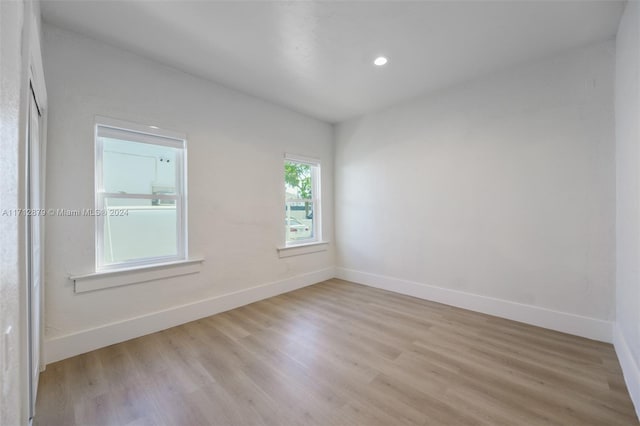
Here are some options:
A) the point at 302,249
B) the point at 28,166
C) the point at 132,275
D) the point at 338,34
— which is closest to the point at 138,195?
the point at 132,275

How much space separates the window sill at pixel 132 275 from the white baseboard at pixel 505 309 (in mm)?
2762

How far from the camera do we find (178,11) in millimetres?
2104

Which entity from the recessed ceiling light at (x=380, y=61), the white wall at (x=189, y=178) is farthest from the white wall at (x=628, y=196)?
the white wall at (x=189, y=178)

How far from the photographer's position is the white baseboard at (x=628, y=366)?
5.50ft

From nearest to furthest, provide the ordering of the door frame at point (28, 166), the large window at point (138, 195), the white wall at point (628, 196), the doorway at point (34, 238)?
the door frame at point (28, 166) → the doorway at point (34, 238) → the white wall at point (628, 196) → the large window at point (138, 195)

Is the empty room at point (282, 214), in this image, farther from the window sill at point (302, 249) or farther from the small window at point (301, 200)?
the small window at point (301, 200)

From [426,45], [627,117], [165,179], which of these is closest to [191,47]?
Answer: [165,179]

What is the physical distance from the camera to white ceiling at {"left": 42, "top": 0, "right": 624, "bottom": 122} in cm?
208

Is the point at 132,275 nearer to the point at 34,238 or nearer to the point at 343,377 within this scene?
the point at 34,238

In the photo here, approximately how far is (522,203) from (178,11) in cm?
384

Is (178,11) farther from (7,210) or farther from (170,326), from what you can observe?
(170,326)

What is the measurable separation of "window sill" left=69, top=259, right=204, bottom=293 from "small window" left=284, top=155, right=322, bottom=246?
1.56m

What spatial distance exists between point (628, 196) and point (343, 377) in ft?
8.60

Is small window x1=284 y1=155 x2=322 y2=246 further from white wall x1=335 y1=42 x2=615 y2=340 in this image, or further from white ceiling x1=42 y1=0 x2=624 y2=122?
white ceiling x1=42 y1=0 x2=624 y2=122
